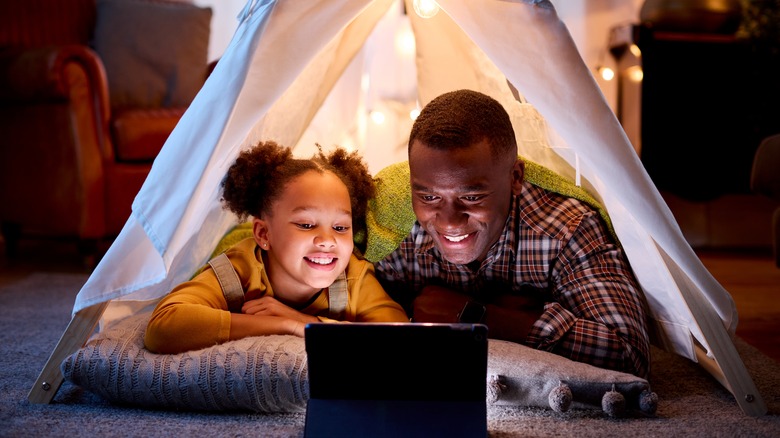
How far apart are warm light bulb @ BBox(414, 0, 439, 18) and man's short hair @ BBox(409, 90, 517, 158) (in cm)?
45

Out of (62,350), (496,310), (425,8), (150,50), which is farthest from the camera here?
(150,50)

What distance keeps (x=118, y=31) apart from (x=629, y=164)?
2.68 meters

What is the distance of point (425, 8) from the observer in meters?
1.94

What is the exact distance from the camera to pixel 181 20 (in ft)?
11.4

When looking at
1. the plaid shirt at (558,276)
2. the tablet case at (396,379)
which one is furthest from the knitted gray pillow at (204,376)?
the plaid shirt at (558,276)

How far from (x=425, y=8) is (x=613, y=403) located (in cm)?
110

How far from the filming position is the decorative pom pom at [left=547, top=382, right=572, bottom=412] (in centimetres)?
128

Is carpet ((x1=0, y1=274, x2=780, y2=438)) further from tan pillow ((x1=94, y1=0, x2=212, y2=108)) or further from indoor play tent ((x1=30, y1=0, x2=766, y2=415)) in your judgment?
tan pillow ((x1=94, y1=0, x2=212, y2=108))

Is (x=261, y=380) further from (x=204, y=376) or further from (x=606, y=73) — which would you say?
(x=606, y=73)

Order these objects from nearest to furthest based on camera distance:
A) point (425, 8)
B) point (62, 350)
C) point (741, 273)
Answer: point (62, 350), point (425, 8), point (741, 273)

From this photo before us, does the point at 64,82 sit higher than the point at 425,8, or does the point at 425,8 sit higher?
the point at 425,8

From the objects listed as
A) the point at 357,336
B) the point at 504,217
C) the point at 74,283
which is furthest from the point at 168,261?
the point at 74,283

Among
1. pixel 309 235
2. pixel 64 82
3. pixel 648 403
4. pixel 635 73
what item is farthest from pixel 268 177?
pixel 635 73

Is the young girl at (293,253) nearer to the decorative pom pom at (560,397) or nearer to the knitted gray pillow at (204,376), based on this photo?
the knitted gray pillow at (204,376)
